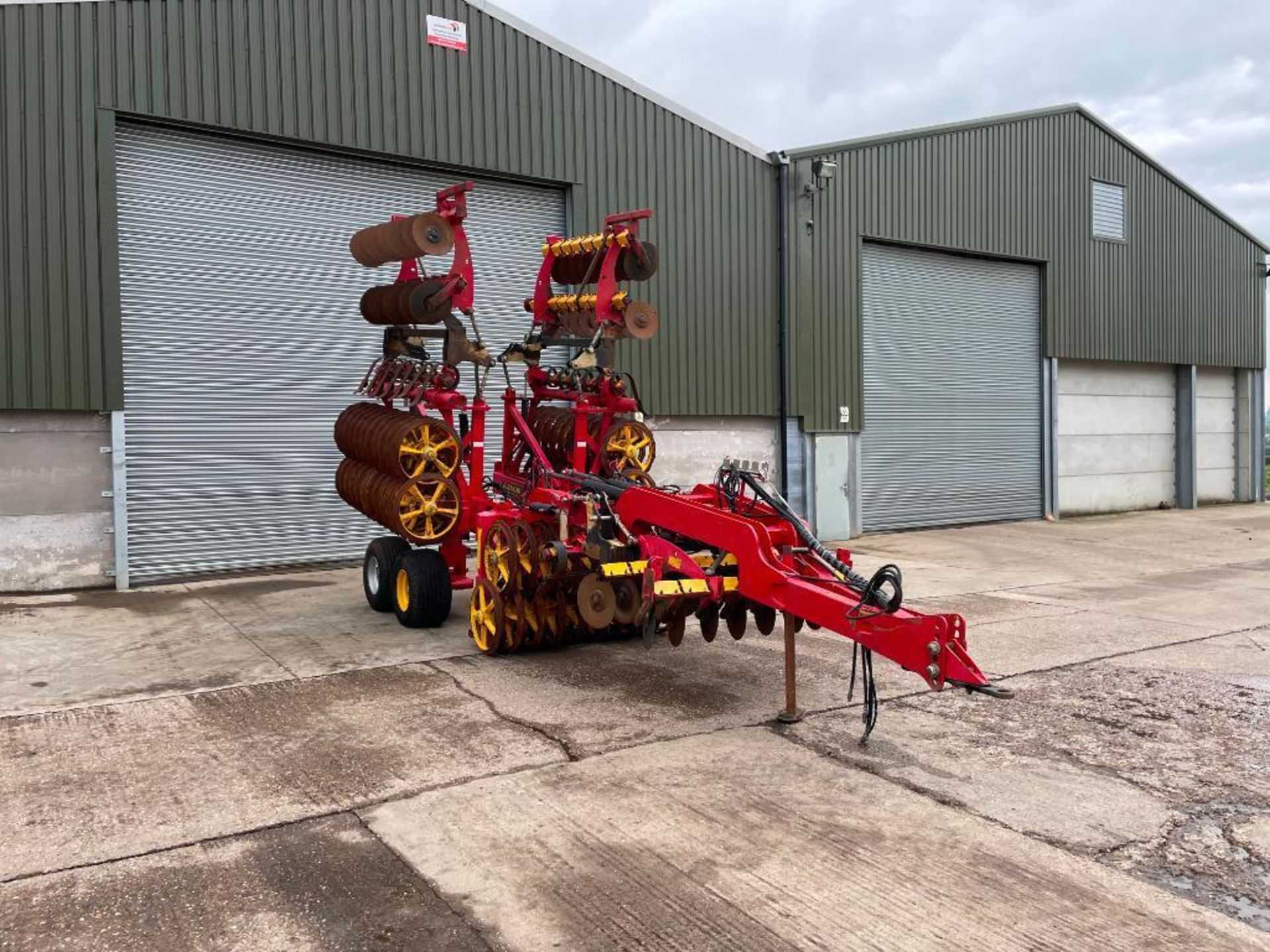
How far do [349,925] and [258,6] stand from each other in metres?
10.6

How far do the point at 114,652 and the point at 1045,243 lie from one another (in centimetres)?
1607

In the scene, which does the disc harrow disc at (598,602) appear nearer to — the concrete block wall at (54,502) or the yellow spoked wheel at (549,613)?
the yellow spoked wheel at (549,613)

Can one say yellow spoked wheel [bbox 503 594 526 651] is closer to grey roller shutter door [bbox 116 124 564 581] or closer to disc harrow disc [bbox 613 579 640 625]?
disc harrow disc [bbox 613 579 640 625]

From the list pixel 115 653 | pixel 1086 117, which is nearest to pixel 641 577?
pixel 115 653

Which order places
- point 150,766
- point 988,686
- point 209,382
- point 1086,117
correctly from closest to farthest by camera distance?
point 988,686 < point 150,766 < point 209,382 < point 1086,117

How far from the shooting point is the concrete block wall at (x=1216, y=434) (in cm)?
2173

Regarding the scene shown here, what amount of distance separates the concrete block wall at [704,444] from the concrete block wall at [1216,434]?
1138 cm

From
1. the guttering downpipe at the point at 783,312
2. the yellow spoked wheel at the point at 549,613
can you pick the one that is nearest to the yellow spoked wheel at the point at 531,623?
the yellow spoked wheel at the point at 549,613

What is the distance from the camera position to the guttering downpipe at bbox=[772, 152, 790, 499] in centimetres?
1509

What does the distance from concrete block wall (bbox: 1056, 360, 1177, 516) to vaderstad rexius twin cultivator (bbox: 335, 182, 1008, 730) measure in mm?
10993

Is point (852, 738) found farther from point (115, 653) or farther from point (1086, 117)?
point (1086, 117)

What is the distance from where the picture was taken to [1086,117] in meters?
18.6

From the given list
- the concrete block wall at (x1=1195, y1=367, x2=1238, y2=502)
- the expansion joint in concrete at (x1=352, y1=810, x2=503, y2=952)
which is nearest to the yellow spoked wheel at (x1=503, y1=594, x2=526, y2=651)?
the expansion joint in concrete at (x1=352, y1=810, x2=503, y2=952)

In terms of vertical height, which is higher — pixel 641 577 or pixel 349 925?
pixel 641 577
